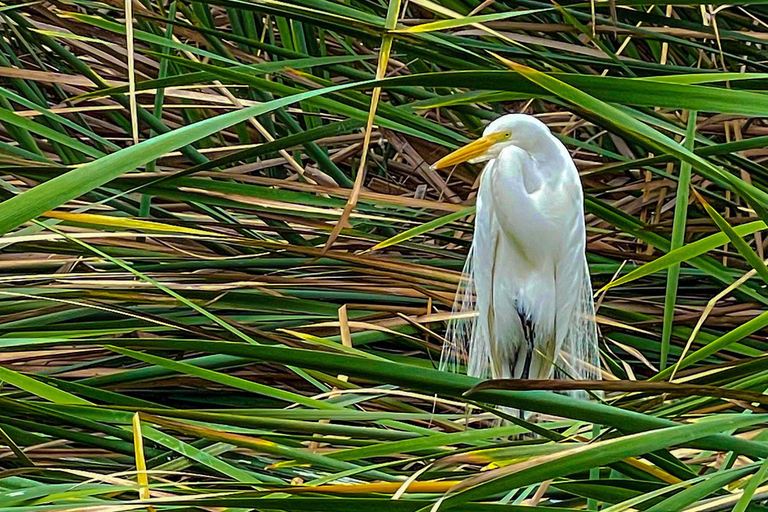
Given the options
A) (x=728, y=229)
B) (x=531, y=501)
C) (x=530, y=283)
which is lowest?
(x=530, y=283)

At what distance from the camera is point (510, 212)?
1.23 m

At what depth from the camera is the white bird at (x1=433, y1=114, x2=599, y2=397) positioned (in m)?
1.12

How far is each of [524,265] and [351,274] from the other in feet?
1.34

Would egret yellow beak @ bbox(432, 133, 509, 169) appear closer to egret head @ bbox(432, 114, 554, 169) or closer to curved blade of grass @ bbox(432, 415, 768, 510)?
egret head @ bbox(432, 114, 554, 169)

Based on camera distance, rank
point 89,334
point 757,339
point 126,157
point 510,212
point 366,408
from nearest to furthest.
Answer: point 126,157, point 89,334, point 366,408, point 757,339, point 510,212

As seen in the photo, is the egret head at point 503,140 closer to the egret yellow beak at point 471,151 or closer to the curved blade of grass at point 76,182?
the egret yellow beak at point 471,151

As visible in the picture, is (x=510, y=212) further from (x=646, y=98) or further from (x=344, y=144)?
(x=646, y=98)

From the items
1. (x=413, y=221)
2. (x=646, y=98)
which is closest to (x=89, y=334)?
(x=646, y=98)

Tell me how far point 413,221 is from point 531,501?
577 mm

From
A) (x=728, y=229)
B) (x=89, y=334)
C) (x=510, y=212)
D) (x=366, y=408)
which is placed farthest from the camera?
(x=510, y=212)

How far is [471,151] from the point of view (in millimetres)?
1048

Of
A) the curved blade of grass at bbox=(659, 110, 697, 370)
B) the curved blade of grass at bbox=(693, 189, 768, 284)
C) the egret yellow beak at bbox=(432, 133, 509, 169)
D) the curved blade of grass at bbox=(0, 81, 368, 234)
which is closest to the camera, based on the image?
the curved blade of grass at bbox=(0, 81, 368, 234)

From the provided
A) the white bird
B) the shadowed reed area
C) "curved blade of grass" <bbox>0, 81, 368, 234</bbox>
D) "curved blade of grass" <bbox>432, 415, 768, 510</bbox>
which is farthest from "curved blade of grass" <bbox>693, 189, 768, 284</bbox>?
the white bird

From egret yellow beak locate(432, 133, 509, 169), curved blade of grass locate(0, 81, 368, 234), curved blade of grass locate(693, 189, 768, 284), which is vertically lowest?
egret yellow beak locate(432, 133, 509, 169)
